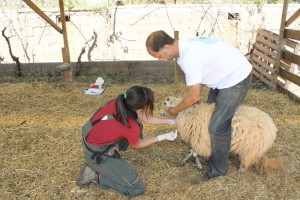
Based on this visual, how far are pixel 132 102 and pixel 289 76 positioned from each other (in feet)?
13.6

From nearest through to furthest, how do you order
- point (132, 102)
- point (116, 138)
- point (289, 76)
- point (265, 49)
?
point (132, 102)
point (116, 138)
point (289, 76)
point (265, 49)

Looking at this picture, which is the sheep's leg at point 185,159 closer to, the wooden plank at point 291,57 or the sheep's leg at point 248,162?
the sheep's leg at point 248,162

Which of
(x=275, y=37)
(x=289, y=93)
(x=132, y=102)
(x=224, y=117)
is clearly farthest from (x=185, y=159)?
(x=275, y=37)

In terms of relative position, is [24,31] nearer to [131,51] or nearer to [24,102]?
[131,51]

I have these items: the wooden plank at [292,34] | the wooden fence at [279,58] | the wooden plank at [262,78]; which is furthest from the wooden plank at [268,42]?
the wooden plank at [262,78]

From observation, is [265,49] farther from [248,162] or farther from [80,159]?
[80,159]

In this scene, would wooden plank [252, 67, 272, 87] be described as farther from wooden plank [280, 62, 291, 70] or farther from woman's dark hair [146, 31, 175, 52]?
woman's dark hair [146, 31, 175, 52]

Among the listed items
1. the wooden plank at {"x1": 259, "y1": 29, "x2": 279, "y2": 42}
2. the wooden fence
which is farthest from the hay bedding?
the wooden plank at {"x1": 259, "y1": 29, "x2": 279, "y2": 42}

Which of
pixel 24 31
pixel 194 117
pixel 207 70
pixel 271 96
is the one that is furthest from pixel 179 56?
pixel 24 31

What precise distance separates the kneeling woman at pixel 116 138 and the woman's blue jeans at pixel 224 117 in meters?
0.44

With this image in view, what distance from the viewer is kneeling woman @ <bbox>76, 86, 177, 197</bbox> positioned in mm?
2438

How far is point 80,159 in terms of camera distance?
11.3 feet

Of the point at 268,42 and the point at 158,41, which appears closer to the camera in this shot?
the point at 158,41

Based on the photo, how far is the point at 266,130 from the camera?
289 cm
